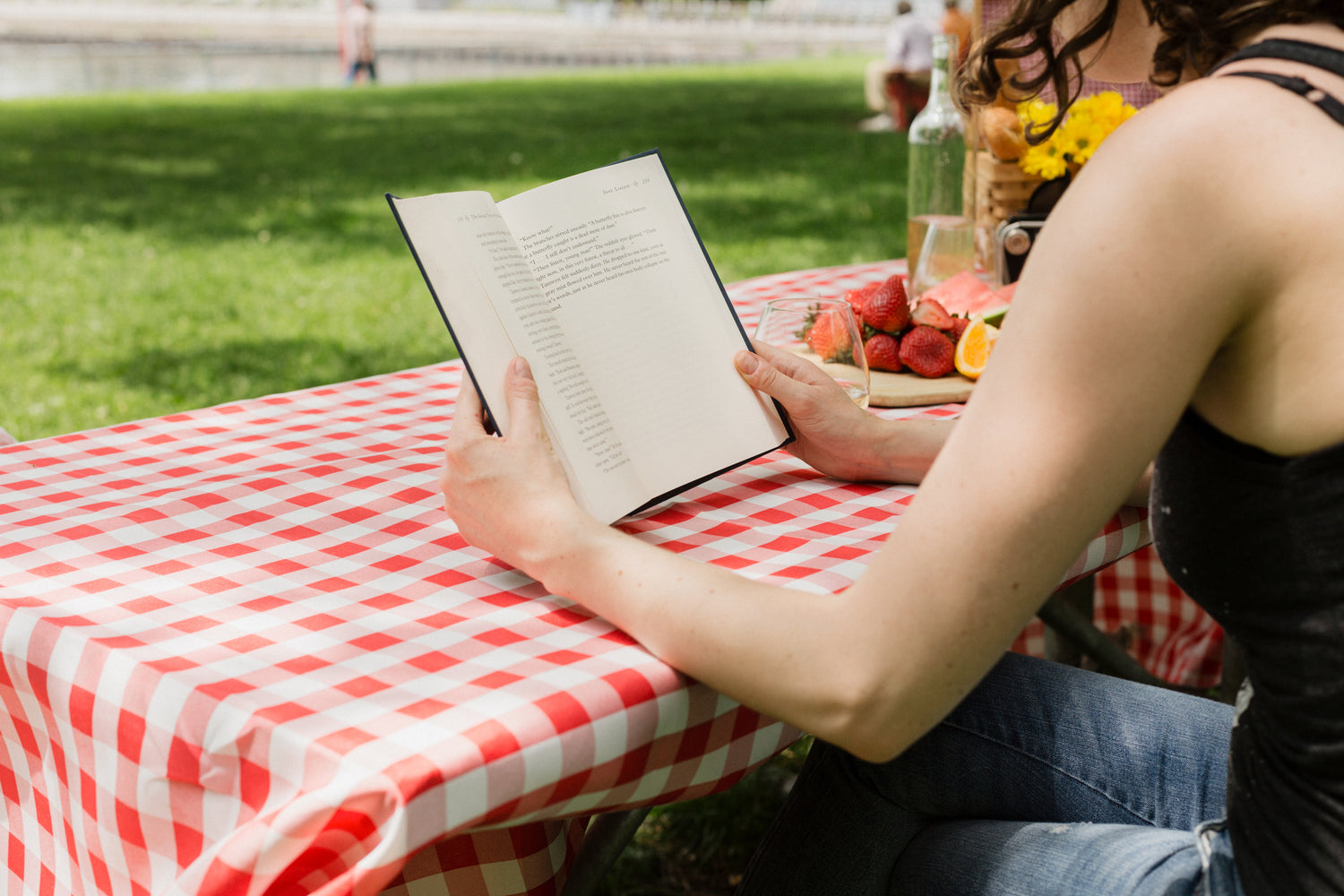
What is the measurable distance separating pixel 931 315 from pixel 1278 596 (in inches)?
34.4

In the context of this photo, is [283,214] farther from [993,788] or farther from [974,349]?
[993,788]

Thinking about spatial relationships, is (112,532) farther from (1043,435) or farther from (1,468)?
(1043,435)

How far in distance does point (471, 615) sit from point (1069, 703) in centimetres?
64

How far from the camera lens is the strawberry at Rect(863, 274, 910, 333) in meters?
1.66

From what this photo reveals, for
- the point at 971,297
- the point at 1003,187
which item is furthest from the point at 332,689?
the point at 1003,187

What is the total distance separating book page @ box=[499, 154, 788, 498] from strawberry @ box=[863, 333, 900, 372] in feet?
1.34

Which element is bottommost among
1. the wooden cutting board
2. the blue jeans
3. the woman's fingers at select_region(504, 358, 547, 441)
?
the blue jeans

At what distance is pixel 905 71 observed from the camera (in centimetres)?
1275

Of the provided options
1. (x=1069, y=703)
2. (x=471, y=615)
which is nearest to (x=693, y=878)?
(x=1069, y=703)

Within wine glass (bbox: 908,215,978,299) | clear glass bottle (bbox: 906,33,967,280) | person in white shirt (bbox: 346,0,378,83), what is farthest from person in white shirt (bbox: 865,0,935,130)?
wine glass (bbox: 908,215,978,299)

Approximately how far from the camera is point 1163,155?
0.76m

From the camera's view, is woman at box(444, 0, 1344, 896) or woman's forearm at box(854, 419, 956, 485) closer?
woman at box(444, 0, 1344, 896)

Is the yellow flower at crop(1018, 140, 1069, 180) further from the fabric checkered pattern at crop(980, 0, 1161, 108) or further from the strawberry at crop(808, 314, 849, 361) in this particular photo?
the strawberry at crop(808, 314, 849, 361)

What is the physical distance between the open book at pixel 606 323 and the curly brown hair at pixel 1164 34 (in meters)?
0.41
